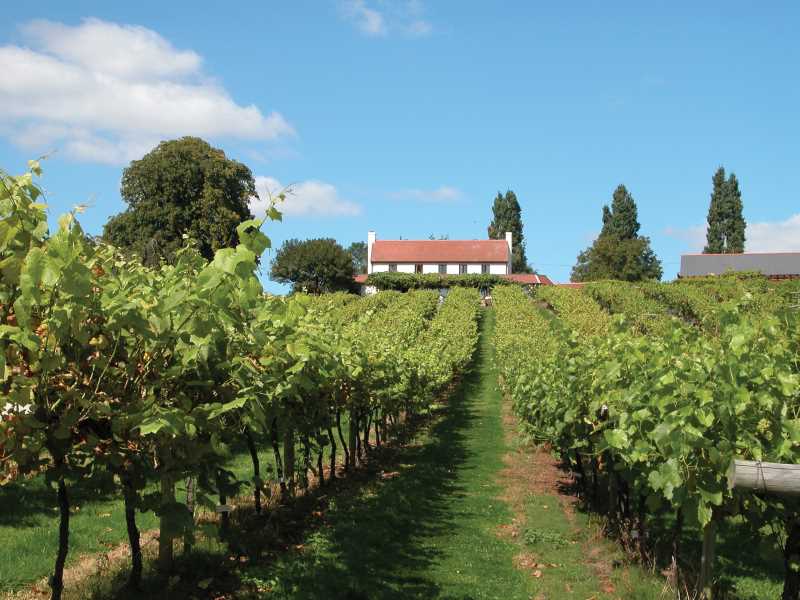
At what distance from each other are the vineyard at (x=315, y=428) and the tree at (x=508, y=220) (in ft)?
255

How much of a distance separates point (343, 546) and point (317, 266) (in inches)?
2272

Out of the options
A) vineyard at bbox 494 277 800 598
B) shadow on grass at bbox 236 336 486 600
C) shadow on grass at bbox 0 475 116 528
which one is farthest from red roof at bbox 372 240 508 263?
vineyard at bbox 494 277 800 598

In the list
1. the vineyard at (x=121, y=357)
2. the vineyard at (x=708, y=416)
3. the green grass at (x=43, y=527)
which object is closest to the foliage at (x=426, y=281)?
the green grass at (x=43, y=527)

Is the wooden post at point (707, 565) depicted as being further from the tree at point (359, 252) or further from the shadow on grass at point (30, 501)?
the tree at point (359, 252)

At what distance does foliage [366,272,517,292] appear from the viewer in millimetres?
61219

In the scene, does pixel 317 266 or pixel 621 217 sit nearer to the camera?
pixel 317 266

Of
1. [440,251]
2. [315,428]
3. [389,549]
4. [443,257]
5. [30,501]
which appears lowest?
[389,549]

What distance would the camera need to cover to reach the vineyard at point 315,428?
327 cm

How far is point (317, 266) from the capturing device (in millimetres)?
64125

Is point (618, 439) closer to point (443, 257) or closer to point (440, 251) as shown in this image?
point (443, 257)

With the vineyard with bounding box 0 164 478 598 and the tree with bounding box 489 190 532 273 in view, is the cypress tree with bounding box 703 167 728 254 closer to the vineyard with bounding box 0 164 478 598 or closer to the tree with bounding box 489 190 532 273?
the tree with bounding box 489 190 532 273

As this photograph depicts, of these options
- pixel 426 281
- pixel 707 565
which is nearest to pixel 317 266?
pixel 426 281

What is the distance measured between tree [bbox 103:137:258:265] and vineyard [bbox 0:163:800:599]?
34.1 m

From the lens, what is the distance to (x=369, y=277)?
62562 mm
